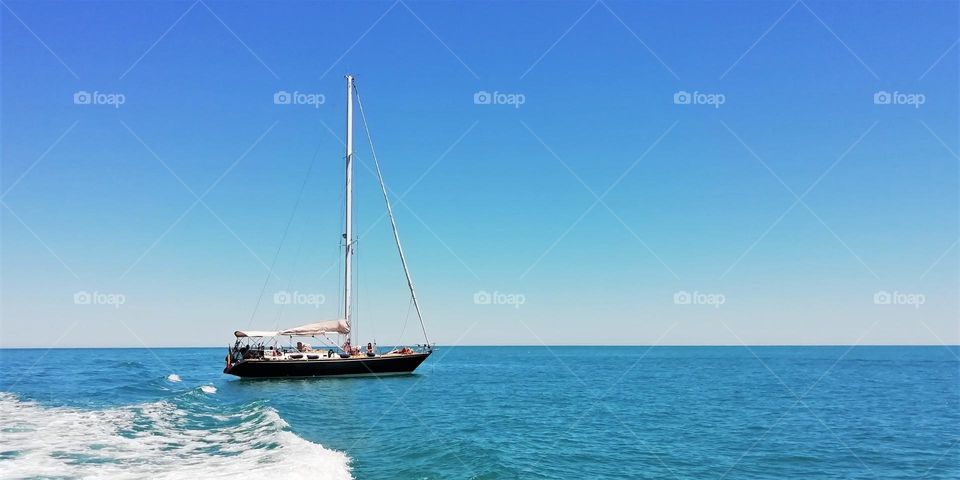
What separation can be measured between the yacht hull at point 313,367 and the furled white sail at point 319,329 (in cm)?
252

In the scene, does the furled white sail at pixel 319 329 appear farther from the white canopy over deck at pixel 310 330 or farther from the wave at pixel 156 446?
the wave at pixel 156 446

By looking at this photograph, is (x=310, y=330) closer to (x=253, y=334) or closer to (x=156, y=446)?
(x=253, y=334)

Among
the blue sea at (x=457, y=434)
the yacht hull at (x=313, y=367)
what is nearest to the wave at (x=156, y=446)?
the blue sea at (x=457, y=434)

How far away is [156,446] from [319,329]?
98.4ft

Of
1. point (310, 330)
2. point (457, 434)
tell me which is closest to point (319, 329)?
point (310, 330)

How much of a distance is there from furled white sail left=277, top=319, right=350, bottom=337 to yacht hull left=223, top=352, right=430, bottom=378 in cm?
252

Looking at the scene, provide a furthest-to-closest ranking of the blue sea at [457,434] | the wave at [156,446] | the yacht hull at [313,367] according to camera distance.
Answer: the yacht hull at [313,367], the blue sea at [457,434], the wave at [156,446]

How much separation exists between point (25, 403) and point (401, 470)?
27958 millimetres

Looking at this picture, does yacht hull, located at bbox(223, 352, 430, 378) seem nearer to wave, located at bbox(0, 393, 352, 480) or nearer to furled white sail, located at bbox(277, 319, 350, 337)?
furled white sail, located at bbox(277, 319, 350, 337)

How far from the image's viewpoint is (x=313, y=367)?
49438mm

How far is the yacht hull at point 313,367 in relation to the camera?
49.2 meters

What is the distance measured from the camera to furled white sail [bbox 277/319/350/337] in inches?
1973

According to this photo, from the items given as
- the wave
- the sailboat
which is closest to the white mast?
the sailboat

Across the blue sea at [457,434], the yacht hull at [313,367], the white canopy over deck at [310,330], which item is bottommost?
the blue sea at [457,434]
